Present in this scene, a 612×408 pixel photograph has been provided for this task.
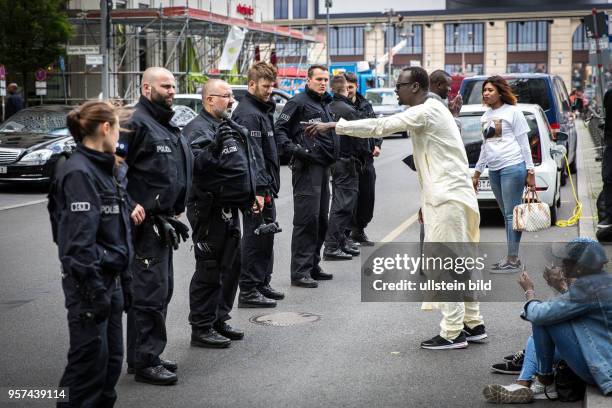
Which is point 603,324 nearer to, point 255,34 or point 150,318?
point 150,318

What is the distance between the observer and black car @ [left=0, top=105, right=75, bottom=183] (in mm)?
18109

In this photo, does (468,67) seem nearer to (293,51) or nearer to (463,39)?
(463,39)

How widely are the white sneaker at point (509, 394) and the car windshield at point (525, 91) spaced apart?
503 inches

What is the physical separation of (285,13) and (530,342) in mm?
88321

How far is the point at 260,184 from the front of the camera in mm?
8008

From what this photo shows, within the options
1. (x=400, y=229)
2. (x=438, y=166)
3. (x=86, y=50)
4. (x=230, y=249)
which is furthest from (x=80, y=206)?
(x=86, y=50)

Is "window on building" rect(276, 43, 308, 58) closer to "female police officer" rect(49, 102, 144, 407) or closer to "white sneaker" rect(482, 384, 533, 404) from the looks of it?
"white sneaker" rect(482, 384, 533, 404)

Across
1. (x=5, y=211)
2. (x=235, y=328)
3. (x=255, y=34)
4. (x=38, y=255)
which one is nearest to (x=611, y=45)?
(x=5, y=211)

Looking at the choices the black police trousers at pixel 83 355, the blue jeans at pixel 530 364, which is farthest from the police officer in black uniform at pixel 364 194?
the black police trousers at pixel 83 355

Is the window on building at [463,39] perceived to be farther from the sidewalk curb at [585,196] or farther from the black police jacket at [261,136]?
the black police jacket at [261,136]

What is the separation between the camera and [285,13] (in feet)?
301

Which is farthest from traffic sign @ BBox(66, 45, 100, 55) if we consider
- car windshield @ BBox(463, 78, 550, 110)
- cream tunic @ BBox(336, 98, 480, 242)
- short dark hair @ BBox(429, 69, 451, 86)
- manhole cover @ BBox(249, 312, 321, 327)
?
cream tunic @ BBox(336, 98, 480, 242)

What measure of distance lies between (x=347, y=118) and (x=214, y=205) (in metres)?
4.20

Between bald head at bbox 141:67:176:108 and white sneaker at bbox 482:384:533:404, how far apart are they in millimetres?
2599
